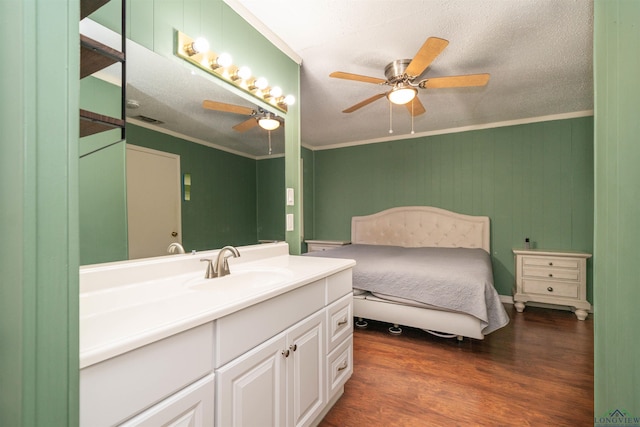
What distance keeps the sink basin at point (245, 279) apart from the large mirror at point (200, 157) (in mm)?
241

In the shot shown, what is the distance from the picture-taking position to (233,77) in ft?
5.90

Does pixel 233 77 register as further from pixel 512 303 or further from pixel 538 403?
pixel 512 303

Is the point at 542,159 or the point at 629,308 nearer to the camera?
the point at 629,308

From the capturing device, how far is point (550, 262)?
338cm

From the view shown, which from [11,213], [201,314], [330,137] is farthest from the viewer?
[330,137]

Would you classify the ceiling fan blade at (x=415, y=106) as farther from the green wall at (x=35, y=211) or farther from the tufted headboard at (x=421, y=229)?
the green wall at (x=35, y=211)

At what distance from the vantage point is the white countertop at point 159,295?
704 millimetres

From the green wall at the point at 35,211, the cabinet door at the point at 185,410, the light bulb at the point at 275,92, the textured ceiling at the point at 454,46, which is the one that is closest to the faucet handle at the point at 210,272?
the cabinet door at the point at 185,410

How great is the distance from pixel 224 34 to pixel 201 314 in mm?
1661

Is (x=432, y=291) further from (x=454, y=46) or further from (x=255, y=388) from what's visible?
(x=454, y=46)

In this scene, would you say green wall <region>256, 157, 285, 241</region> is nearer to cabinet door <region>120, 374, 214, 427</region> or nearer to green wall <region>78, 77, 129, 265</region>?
green wall <region>78, 77, 129, 265</region>

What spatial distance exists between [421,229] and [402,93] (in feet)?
8.07

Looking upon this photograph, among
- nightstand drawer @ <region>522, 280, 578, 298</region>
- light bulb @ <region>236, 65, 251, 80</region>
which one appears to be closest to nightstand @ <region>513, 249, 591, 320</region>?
nightstand drawer @ <region>522, 280, 578, 298</region>

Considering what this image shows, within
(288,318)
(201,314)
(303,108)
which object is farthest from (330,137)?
(201,314)
